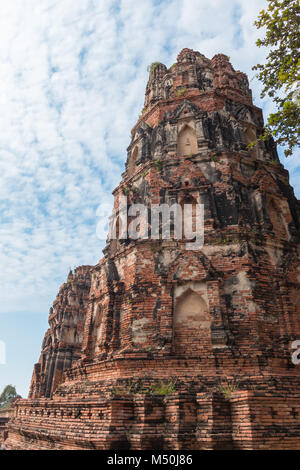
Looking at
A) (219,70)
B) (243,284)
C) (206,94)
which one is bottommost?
(243,284)

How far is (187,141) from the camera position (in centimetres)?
1435

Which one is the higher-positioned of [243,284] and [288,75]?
[288,75]

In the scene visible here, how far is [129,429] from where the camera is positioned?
7.93m

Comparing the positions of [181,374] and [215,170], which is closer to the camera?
[181,374]

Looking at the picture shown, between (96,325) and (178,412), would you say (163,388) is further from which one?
(96,325)

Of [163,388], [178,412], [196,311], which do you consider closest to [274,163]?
[196,311]

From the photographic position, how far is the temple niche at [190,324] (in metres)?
10.2

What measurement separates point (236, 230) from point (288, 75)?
4762 mm

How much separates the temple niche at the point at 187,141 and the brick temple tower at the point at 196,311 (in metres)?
0.05

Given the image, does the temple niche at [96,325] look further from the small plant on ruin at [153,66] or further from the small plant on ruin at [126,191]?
the small plant on ruin at [153,66]

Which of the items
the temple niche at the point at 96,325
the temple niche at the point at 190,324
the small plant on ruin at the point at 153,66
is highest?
the small plant on ruin at the point at 153,66

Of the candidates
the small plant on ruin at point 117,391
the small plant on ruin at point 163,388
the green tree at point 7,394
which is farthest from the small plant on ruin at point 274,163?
the green tree at point 7,394

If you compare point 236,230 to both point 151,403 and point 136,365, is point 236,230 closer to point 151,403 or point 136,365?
point 136,365

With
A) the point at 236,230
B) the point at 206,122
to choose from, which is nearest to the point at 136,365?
the point at 236,230
